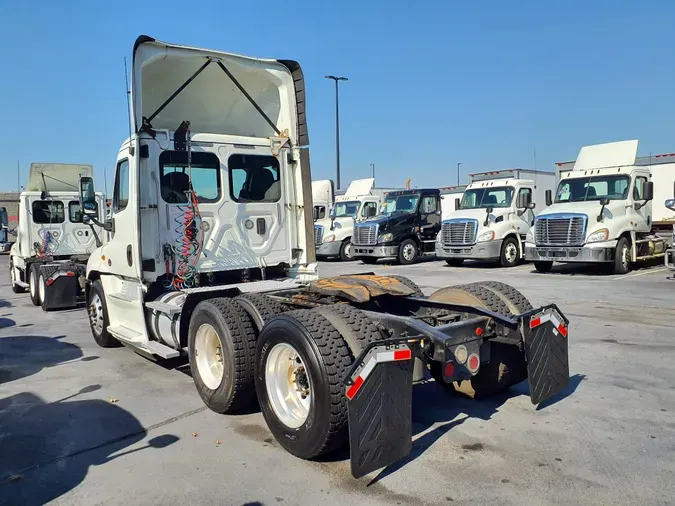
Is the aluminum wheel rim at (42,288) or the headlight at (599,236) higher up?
the headlight at (599,236)

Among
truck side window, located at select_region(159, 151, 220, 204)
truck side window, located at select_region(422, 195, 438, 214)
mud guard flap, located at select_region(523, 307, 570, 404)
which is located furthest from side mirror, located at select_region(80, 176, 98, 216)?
truck side window, located at select_region(422, 195, 438, 214)

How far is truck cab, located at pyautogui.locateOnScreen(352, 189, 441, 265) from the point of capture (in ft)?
65.0

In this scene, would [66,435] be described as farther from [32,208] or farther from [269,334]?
[32,208]

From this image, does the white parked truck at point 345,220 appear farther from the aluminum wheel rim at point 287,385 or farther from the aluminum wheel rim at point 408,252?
the aluminum wheel rim at point 287,385

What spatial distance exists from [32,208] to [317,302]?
34.9 ft

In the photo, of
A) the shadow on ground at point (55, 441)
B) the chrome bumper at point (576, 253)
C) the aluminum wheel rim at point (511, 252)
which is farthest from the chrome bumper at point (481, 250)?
the shadow on ground at point (55, 441)

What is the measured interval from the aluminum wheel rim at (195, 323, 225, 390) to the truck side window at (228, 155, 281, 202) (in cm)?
202

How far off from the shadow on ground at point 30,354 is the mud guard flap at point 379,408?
4.74 m

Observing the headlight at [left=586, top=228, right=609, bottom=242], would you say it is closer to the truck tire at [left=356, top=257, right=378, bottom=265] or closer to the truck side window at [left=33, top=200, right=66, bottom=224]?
the truck tire at [left=356, top=257, right=378, bottom=265]

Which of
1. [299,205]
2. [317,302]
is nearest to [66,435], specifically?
[317,302]

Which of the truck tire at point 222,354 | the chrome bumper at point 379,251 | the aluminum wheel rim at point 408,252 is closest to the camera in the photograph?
the truck tire at point 222,354

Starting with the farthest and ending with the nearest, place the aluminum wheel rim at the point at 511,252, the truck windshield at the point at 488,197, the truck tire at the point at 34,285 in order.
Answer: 1. the truck windshield at the point at 488,197
2. the aluminum wheel rim at the point at 511,252
3. the truck tire at the point at 34,285

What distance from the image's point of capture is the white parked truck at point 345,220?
73.0ft

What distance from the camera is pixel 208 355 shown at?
5.21 metres
